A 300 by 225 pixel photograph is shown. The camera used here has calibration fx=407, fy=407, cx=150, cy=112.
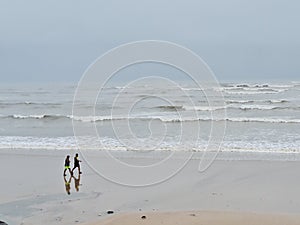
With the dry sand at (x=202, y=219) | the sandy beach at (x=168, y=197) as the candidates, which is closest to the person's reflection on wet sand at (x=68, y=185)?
the sandy beach at (x=168, y=197)

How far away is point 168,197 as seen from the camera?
31.0ft

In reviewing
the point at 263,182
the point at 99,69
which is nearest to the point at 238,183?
the point at 263,182

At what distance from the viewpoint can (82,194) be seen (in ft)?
31.7

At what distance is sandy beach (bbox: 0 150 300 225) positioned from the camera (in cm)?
789

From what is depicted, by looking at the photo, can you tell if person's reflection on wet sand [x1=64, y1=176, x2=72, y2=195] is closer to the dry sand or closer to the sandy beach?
the sandy beach

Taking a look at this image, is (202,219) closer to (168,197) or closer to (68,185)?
(168,197)

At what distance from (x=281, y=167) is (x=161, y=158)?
411 cm

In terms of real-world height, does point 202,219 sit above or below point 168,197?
below

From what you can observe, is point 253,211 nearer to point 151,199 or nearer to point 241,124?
point 151,199

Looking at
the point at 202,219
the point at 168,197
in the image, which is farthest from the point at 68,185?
the point at 202,219

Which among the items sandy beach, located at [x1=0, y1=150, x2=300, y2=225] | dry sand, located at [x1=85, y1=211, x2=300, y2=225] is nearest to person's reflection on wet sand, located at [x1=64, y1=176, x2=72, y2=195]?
sandy beach, located at [x1=0, y1=150, x2=300, y2=225]

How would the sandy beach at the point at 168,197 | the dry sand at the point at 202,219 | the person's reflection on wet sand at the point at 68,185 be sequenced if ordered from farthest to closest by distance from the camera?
the person's reflection on wet sand at the point at 68,185 < the sandy beach at the point at 168,197 < the dry sand at the point at 202,219

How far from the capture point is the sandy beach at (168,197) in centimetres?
789

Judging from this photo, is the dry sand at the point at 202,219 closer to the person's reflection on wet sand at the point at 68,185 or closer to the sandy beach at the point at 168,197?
the sandy beach at the point at 168,197
